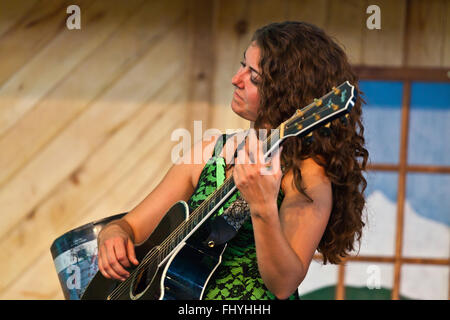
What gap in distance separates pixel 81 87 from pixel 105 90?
4.3 inches

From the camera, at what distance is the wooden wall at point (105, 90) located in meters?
2.89

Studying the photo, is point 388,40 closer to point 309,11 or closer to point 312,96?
point 309,11

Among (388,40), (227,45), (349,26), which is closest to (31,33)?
(227,45)

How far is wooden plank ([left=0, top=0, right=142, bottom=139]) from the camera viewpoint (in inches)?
114

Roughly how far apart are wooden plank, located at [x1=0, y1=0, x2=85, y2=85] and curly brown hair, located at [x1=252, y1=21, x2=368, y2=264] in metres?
1.66

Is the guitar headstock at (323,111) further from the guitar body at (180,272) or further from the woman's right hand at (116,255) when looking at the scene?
the woman's right hand at (116,255)

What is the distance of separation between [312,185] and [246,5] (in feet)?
5.56

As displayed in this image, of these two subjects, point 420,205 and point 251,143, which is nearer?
point 251,143

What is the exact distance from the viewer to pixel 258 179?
1.23 meters

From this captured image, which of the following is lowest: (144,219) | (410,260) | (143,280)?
(410,260)
